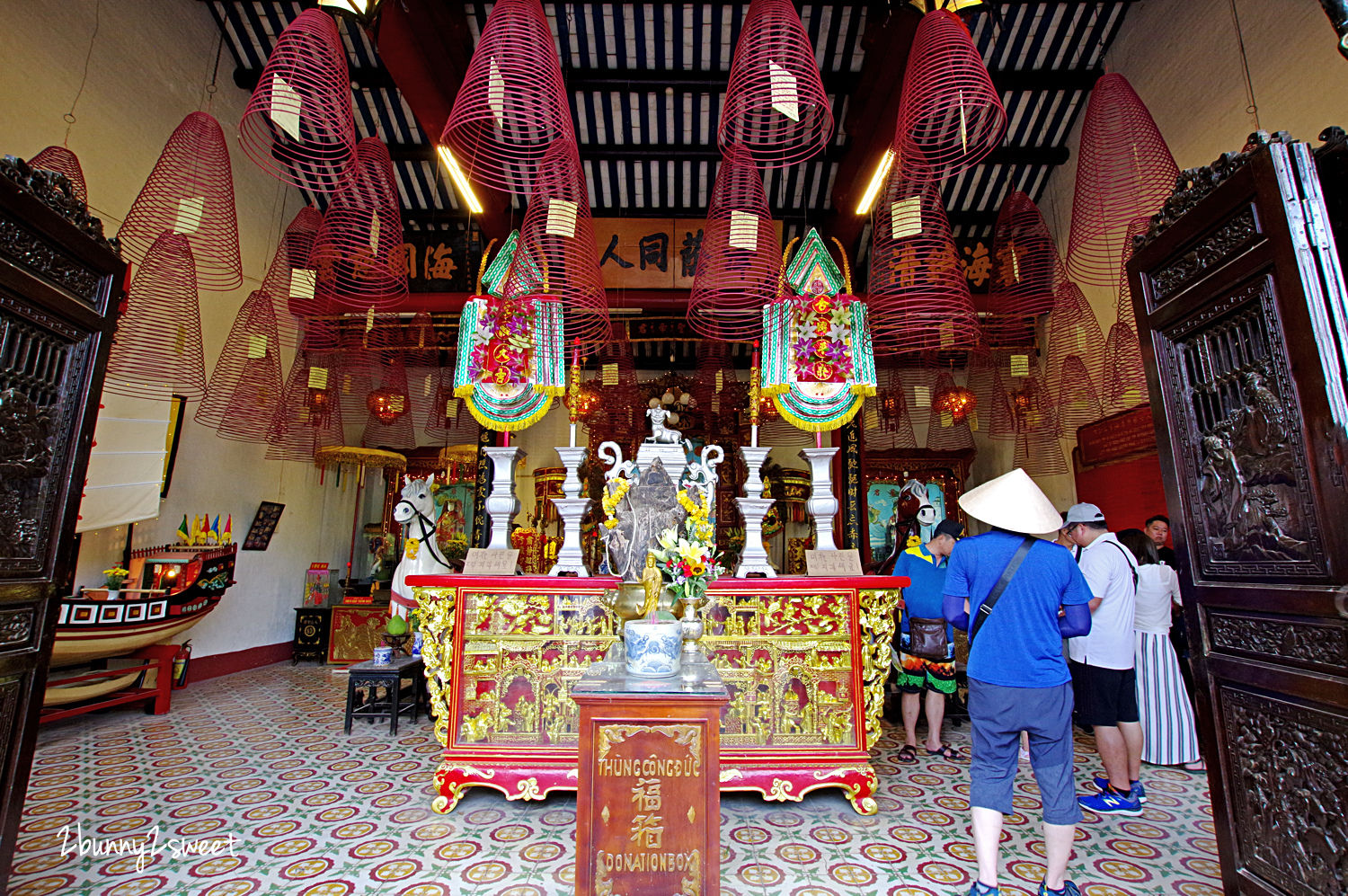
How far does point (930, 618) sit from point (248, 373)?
21.6 feet

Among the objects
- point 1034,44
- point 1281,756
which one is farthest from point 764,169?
point 1281,756

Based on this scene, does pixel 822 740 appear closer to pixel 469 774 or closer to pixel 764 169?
pixel 469 774

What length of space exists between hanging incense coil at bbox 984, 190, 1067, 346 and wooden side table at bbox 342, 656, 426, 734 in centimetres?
628

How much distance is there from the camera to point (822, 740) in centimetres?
375

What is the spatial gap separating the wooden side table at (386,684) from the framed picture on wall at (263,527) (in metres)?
3.28

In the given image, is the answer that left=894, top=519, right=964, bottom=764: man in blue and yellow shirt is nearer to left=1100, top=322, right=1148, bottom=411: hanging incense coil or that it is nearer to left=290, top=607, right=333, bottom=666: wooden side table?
left=1100, top=322, right=1148, bottom=411: hanging incense coil

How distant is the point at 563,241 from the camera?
409cm

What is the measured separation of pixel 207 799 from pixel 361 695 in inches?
85.8

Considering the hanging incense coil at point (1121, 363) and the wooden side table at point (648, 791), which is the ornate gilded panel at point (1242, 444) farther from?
the hanging incense coil at point (1121, 363)

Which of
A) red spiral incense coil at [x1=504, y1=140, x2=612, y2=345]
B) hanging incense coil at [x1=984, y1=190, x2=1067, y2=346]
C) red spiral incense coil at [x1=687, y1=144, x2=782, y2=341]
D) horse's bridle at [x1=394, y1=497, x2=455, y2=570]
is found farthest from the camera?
horse's bridle at [x1=394, y1=497, x2=455, y2=570]

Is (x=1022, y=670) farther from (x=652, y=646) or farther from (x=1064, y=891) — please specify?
(x=652, y=646)

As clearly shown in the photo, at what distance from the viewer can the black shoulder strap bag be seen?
2.43 metres

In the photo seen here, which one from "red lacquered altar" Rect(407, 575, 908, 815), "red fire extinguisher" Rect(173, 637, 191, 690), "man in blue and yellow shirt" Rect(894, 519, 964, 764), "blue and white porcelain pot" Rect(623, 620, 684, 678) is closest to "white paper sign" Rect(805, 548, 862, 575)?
"red lacquered altar" Rect(407, 575, 908, 815)

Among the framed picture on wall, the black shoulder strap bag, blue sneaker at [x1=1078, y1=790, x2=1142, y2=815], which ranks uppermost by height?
the framed picture on wall
